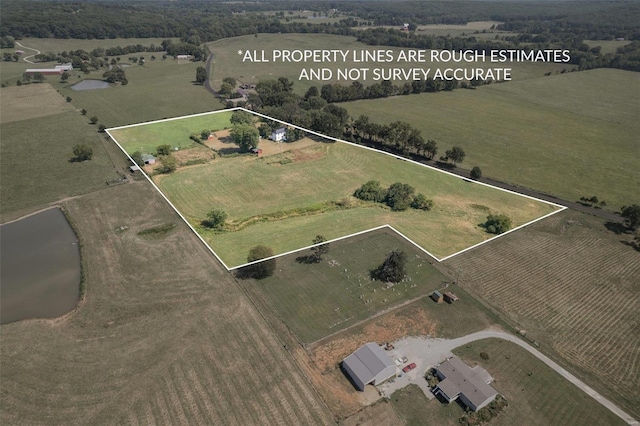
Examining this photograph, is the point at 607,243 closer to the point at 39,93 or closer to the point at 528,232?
the point at 528,232

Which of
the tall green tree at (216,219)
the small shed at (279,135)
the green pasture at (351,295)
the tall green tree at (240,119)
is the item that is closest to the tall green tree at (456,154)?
the green pasture at (351,295)

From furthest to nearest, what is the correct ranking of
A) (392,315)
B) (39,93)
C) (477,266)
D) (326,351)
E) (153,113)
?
1. (39,93)
2. (153,113)
3. (477,266)
4. (392,315)
5. (326,351)

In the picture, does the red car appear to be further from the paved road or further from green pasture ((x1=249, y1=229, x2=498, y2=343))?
green pasture ((x1=249, y1=229, x2=498, y2=343))

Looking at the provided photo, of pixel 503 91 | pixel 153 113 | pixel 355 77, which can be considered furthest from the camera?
pixel 355 77

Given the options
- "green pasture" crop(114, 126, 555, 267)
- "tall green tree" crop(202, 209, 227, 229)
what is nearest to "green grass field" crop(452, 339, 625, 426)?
"green pasture" crop(114, 126, 555, 267)

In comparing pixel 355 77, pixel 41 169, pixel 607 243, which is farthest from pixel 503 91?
pixel 41 169

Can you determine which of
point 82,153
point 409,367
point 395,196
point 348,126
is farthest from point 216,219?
point 348,126
